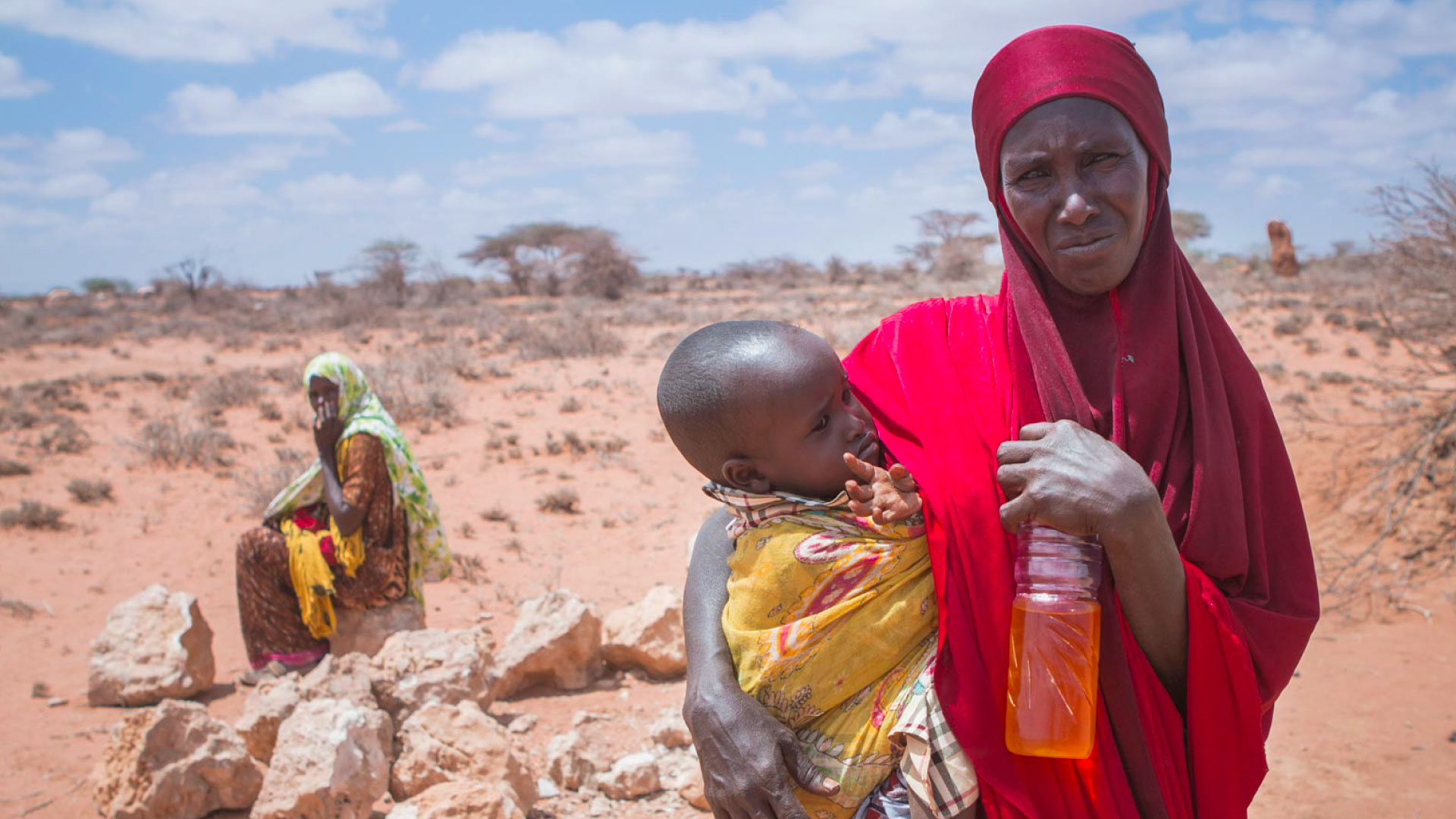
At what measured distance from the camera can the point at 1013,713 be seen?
1470mm

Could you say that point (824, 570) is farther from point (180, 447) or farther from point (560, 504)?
point (180, 447)

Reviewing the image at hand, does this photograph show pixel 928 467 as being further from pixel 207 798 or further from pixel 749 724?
pixel 207 798

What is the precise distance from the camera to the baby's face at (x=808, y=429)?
1649 millimetres

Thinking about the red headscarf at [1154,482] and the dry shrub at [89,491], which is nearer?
the red headscarf at [1154,482]

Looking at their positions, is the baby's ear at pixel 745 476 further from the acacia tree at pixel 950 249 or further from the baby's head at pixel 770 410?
the acacia tree at pixel 950 249

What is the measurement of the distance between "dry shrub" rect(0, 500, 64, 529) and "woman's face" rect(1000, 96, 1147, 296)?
359 inches

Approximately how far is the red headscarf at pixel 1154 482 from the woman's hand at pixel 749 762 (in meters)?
0.27

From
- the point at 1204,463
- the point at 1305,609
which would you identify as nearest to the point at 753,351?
the point at 1204,463

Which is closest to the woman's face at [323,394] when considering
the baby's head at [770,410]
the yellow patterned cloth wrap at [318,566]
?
the yellow patterned cloth wrap at [318,566]

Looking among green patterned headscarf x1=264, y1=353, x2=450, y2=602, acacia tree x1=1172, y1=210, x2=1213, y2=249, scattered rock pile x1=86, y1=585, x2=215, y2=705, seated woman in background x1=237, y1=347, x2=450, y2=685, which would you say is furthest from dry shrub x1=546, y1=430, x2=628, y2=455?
acacia tree x1=1172, y1=210, x2=1213, y2=249

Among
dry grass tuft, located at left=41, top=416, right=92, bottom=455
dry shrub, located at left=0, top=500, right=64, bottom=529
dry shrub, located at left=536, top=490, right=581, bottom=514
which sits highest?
dry grass tuft, located at left=41, top=416, right=92, bottom=455

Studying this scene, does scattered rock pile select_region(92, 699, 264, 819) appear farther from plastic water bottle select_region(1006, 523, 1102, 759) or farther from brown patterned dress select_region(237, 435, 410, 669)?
plastic water bottle select_region(1006, 523, 1102, 759)

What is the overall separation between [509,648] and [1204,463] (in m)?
4.14

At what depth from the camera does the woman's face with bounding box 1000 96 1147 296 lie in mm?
1565
